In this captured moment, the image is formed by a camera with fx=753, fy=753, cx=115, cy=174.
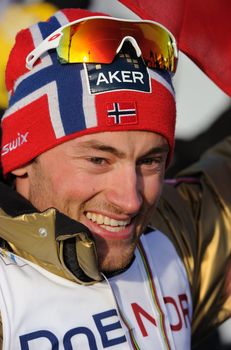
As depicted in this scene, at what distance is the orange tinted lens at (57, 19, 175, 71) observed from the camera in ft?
5.88

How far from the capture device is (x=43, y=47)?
1821 millimetres

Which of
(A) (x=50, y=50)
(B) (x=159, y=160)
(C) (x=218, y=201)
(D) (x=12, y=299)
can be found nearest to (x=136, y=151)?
(B) (x=159, y=160)

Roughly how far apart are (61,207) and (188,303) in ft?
1.68

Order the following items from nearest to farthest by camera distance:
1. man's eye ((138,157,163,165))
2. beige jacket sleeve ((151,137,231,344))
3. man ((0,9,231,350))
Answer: man ((0,9,231,350)), man's eye ((138,157,163,165)), beige jacket sleeve ((151,137,231,344))

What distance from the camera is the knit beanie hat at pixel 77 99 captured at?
5.87 ft

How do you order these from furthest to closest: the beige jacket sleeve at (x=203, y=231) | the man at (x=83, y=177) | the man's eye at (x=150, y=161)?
the beige jacket sleeve at (x=203, y=231), the man's eye at (x=150, y=161), the man at (x=83, y=177)

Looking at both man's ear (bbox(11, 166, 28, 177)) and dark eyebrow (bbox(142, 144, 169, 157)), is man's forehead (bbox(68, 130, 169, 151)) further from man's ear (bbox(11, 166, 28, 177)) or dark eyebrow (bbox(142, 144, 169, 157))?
man's ear (bbox(11, 166, 28, 177))

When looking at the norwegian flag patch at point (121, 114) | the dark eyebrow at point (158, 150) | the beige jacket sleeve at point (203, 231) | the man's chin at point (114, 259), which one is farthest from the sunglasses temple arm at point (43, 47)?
the beige jacket sleeve at point (203, 231)

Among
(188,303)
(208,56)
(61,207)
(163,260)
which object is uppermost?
(208,56)

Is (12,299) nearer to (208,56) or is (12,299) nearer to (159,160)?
(159,160)

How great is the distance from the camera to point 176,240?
219 centimetres

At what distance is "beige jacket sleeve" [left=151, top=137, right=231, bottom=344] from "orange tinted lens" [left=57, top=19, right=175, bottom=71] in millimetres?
545

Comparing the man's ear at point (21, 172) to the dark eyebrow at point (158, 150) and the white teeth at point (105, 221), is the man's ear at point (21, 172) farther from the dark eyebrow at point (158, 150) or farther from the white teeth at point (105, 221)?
the dark eyebrow at point (158, 150)

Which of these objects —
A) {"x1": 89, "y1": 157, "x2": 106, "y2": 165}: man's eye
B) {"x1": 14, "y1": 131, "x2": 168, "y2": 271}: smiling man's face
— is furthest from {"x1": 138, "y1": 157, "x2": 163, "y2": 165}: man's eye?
{"x1": 89, "y1": 157, "x2": 106, "y2": 165}: man's eye
